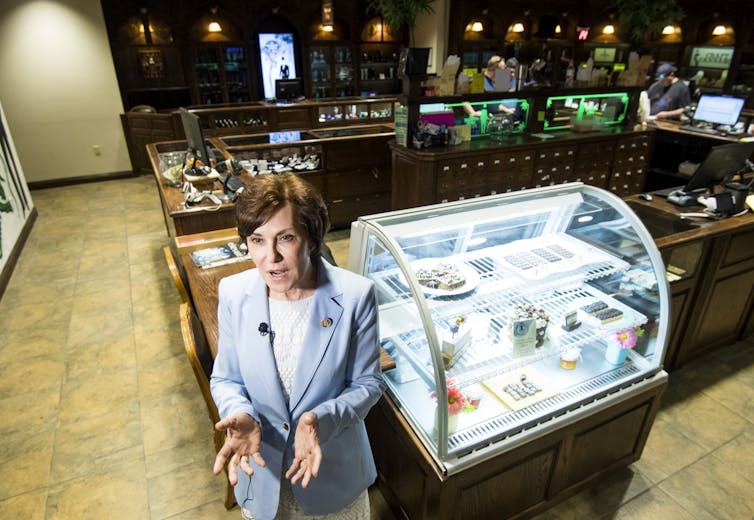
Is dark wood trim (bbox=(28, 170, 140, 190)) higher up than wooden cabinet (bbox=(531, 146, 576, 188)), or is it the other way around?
wooden cabinet (bbox=(531, 146, 576, 188))

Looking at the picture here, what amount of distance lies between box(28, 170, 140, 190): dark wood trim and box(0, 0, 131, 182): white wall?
0.22 feet

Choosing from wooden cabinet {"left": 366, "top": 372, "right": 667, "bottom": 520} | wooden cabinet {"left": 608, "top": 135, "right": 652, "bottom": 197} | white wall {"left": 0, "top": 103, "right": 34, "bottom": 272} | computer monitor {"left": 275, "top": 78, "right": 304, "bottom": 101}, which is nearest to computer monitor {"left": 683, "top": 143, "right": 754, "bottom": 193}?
wooden cabinet {"left": 366, "top": 372, "right": 667, "bottom": 520}

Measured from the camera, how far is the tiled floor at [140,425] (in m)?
2.28

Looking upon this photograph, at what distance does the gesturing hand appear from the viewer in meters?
1.20

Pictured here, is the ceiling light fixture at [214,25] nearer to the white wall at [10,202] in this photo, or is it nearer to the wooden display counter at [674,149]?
the white wall at [10,202]

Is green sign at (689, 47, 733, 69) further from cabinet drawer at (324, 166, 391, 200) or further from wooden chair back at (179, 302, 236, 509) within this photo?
wooden chair back at (179, 302, 236, 509)

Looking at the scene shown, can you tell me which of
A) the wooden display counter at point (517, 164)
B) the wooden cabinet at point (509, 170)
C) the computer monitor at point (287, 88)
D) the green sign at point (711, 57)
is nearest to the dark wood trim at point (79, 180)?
the computer monitor at point (287, 88)

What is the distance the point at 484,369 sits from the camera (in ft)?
5.97

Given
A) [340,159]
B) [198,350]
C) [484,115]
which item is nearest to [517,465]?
[198,350]

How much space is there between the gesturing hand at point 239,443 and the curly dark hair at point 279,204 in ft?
1.59

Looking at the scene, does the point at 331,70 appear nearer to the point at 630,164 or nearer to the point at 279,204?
the point at 630,164

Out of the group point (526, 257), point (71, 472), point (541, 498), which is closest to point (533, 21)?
point (526, 257)

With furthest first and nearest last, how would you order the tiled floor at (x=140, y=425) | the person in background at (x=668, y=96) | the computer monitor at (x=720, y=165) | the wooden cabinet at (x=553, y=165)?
1. the person in background at (x=668, y=96)
2. the wooden cabinet at (x=553, y=165)
3. the computer monitor at (x=720, y=165)
4. the tiled floor at (x=140, y=425)

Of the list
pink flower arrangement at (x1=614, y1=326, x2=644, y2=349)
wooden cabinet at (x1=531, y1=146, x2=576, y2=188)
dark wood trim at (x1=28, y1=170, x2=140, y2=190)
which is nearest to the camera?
pink flower arrangement at (x1=614, y1=326, x2=644, y2=349)
